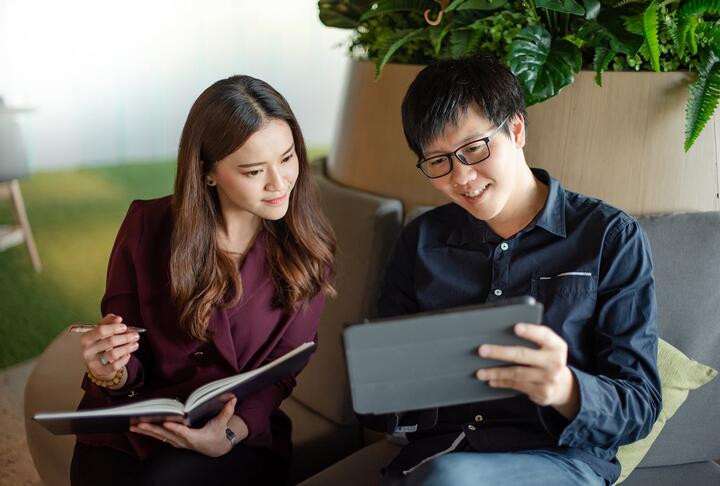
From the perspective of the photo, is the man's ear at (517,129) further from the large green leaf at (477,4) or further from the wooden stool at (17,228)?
Result: the wooden stool at (17,228)

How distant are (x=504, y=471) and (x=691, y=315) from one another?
2.04 feet

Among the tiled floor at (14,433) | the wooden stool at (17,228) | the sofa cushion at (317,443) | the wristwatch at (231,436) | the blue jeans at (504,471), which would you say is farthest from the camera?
the wooden stool at (17,228)

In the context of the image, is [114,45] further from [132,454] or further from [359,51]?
[132,454]

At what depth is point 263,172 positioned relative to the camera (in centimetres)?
161

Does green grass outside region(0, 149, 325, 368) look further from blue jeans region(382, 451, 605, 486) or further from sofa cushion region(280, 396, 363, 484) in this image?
blue jeans region(382, 451, 605, 486)

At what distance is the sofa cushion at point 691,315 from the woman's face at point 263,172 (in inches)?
31.4

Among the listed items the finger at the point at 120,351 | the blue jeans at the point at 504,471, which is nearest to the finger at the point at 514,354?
the blue jeans at the point at 504,471

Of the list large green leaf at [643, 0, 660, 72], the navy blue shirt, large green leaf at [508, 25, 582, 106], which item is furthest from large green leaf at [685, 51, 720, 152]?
the navy blue shirt

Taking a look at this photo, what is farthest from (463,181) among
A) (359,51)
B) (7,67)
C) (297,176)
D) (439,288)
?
(7,67)

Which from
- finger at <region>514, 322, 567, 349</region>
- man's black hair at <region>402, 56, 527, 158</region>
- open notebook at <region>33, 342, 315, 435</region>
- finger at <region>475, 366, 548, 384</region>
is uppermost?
man's black hair at <region>402, 56, 527, 158</region>

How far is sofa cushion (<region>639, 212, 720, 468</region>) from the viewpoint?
1.70 meters

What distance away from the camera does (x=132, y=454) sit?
1712 millimetres

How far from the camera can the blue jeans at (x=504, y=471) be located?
1.30 meters

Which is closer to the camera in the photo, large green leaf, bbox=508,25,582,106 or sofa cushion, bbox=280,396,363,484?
large green leaf, bbox=508,25,582,106
